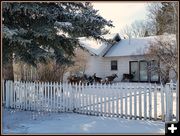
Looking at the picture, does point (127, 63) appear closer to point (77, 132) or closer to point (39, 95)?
point (39, 95)

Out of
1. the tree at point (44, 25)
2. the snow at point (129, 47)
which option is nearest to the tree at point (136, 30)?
the snow at point (129, 47)

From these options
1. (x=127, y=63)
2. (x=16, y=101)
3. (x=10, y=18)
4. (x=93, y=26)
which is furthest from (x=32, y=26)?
(x=127, y=63)

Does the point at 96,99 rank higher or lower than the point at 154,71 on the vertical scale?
lower

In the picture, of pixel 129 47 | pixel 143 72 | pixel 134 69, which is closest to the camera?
pixel 143 72

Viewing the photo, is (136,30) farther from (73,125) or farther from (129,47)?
(73,125)

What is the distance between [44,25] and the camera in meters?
12.7

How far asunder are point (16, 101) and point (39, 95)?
1.26 meters

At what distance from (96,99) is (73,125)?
2.26 meters

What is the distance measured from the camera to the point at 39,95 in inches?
526

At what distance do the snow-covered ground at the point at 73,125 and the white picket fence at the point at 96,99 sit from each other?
1.46ft

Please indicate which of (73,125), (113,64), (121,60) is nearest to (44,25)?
(73,125)

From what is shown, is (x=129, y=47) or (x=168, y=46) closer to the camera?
(x=168, y=46)

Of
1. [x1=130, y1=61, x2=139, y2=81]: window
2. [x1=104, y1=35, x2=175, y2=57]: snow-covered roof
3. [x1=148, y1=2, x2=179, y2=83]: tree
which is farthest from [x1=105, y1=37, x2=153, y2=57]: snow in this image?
[x1=148, y1=2, x2=179, y2=83]: tree

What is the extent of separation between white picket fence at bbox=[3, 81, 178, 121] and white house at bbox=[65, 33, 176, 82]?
15.0 metres
